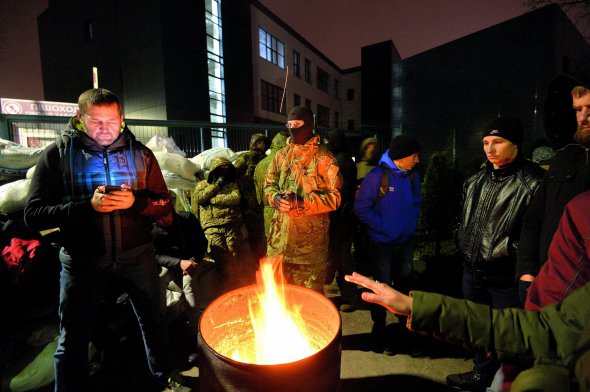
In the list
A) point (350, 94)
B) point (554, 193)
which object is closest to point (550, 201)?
point (554, 193)

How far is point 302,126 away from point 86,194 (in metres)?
2.00

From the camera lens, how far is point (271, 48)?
27.6 m

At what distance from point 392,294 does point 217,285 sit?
370 cm

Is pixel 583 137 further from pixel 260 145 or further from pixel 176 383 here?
pixel 260 145

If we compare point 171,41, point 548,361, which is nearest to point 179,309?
point 548,361

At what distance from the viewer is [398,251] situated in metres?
3.56

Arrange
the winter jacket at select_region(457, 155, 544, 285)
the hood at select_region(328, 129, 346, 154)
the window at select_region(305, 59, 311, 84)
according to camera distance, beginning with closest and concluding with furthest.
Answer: the winter jacket at select_region(457, 155, 544, 285), the hood at select_region(328, 129, 346, 154), the window at select_region(305, 59, 311, 84)

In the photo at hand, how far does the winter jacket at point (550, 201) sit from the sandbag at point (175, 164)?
4.95 metres

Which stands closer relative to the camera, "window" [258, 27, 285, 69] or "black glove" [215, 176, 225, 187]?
"black glove" [215, 176, 225, 187]

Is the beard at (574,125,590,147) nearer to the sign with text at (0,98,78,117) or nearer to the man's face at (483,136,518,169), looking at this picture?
the man's face at (483,136,518,169)

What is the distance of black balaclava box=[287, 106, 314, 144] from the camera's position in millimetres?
3203

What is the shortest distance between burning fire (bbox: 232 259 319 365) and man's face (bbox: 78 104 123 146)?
1614 millimetres

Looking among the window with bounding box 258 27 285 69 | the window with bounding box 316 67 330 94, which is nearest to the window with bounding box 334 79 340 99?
the window with bounding box 316 67 330 94

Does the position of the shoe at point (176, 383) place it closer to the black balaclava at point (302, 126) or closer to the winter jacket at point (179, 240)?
the winter jacket at point (179, 240)
